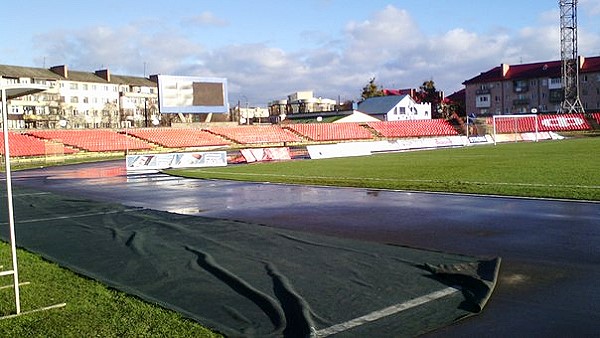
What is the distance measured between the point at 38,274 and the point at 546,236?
356 inches

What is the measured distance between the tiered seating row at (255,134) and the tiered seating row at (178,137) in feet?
6.79

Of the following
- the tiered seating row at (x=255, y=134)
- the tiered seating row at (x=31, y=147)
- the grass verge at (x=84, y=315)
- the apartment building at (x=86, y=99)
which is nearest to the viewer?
the grass verge at (x=84, y=315)

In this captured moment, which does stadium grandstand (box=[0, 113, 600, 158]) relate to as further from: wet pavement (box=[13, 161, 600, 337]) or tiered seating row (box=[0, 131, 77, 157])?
wet pavement (box=[13, 161, 600, 337])

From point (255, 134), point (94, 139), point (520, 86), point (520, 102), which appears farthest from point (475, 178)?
point (520, 86)

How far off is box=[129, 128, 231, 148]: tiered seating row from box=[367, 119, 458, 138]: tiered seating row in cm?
2525

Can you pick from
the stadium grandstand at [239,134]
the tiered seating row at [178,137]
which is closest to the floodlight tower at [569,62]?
the stadium grandstand at [239,134]

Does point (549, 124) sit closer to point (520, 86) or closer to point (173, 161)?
point (520, 86)

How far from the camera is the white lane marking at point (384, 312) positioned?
19.4 ft

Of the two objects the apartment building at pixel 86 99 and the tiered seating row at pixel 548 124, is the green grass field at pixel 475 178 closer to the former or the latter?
the tiered seating row at pixel 548 124

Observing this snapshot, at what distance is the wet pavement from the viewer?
636cm

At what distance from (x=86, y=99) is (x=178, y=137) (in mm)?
52025

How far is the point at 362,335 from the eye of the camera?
5.79 metres

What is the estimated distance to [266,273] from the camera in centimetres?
839

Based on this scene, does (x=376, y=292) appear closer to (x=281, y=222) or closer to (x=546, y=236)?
(x=546, y=236)
